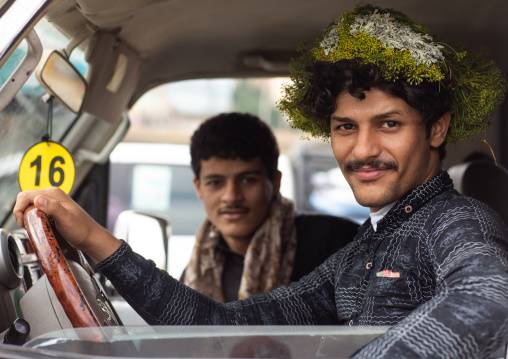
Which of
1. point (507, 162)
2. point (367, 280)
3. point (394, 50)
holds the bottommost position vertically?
point (367, 280)

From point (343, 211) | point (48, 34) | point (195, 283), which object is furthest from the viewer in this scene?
point (343, 211)

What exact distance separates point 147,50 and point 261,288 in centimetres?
121

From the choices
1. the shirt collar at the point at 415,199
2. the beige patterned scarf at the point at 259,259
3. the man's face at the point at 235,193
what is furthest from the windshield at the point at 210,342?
the man's face at the point at 235,193

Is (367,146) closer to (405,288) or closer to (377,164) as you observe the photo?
(377,164)

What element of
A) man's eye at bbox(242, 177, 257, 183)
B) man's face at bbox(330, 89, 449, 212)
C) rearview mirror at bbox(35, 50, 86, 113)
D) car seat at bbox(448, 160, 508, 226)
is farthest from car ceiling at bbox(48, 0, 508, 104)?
man's eye at bbox(242, 177, 257, 183)

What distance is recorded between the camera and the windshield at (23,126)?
2.48 m

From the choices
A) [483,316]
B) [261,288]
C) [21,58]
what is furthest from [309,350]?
[261,288]

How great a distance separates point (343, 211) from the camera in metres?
12.2

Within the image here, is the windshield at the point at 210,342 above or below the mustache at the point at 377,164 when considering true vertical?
below

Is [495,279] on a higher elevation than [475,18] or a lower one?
lower

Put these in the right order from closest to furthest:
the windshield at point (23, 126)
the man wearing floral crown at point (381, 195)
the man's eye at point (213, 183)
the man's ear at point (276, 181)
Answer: the man wearing floral crown at point (381, 195)
the windshield at point (23, 126)
the man's eye at point (213, 183)
the man's ear at point (276, 181)

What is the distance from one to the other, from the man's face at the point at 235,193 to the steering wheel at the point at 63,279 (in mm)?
1480

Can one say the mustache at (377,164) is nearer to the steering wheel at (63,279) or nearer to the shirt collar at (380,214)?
the shirt collar at (380,214)

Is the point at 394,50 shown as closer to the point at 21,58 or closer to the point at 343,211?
the point at 21,58
